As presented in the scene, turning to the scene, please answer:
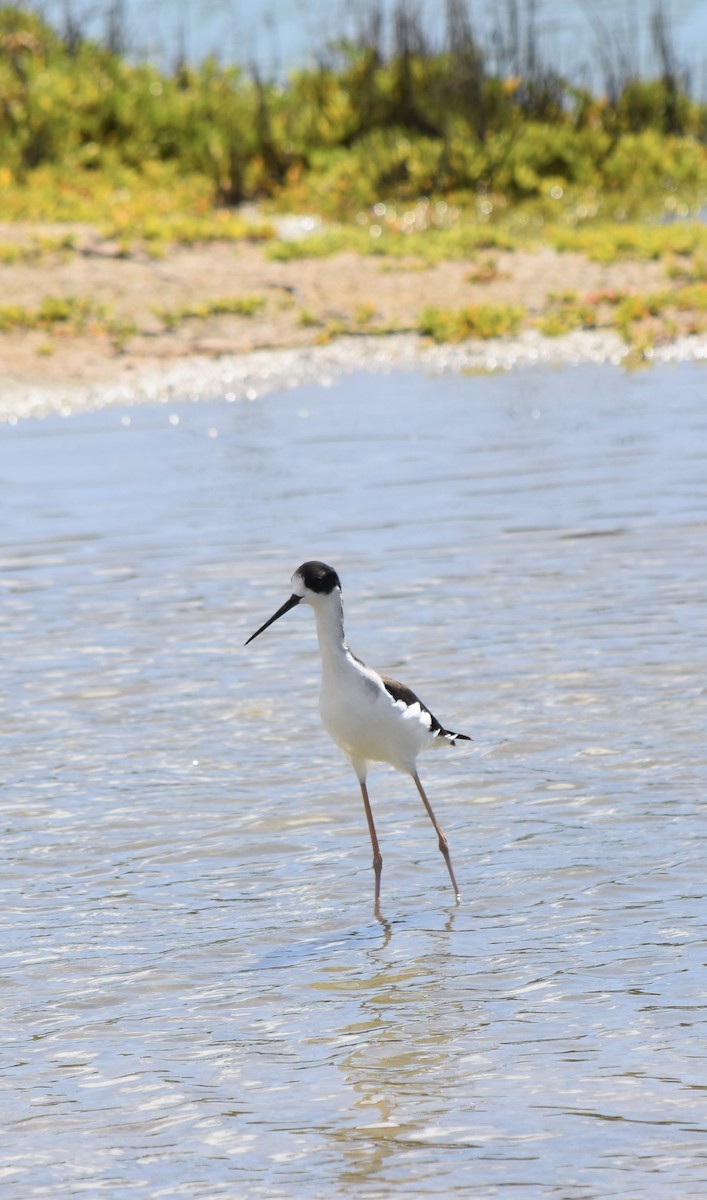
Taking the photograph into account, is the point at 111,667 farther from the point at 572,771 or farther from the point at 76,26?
the point at 76,26

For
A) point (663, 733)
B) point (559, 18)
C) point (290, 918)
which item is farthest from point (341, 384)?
point (559, 18)

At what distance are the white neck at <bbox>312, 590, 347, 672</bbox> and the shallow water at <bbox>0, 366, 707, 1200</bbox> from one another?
715 millimetres

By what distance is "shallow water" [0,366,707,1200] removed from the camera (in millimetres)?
4391

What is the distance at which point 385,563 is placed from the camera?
10.2m

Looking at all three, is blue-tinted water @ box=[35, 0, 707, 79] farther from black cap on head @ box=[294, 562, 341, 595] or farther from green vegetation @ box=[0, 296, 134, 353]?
black cap on head @ box=[294, 562, 341, 595]

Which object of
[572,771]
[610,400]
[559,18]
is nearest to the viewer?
[572,771]

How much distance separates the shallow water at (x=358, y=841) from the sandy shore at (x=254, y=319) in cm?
309

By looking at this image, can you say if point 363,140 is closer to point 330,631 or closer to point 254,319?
point 254,319

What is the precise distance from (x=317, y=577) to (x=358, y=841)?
106cm

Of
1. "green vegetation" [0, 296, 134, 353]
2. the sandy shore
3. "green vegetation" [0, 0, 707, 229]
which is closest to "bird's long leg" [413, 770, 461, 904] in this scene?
the sandy shore

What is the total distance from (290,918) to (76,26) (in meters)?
20.5

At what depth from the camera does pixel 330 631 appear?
604cm

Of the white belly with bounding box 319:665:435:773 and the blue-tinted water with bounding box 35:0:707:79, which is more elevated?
the blue-tinted water with bounding box 35:0:707:79

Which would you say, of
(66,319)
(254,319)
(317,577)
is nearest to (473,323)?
(254,319)
